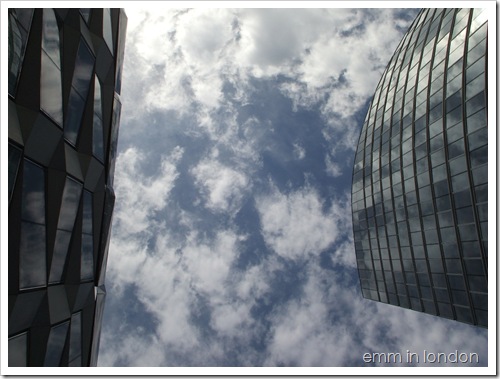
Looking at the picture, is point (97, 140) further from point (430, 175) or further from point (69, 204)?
point (430, 175)

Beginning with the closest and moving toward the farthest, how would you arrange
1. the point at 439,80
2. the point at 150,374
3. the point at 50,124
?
1. the point at 150,374
2. the point at 50,124
3. the point at 439,80

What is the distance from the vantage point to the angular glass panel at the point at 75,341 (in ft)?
→ 53.9

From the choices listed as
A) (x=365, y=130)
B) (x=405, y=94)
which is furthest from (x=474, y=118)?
(x=365, y=130)

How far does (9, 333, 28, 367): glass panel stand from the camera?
11.1m

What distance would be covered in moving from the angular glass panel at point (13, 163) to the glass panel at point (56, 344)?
7.21 meters

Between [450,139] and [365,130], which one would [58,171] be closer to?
[450,139]

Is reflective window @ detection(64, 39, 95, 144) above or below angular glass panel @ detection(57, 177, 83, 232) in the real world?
above

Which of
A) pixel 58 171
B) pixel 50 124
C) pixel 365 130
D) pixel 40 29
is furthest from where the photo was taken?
pixel 365 130

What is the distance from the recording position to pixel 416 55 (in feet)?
109

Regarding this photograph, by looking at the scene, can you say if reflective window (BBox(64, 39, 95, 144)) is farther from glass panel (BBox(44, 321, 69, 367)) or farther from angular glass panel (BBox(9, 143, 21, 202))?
glass panel (BBox(44, 321, 69, 367))

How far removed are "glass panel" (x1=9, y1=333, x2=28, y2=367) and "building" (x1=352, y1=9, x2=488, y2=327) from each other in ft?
81.5

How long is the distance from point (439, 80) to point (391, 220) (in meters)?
14.0

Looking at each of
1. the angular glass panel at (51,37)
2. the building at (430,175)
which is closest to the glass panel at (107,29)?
the angular glass panel at (51,37)

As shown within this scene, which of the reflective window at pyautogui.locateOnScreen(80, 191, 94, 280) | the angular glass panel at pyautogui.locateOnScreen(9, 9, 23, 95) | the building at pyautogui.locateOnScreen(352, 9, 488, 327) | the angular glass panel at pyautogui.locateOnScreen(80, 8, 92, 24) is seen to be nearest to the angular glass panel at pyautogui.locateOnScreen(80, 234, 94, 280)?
the reflective window at pyautogui.locateOnScreen(80, 191, 94, 280)
